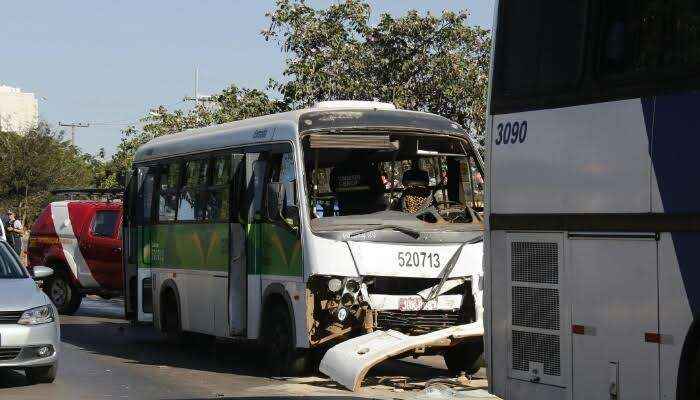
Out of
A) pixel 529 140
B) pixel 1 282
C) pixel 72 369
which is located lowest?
pixel 72 369

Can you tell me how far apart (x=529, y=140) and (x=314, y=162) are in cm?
587

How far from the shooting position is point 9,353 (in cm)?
1382

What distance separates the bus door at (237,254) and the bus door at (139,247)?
3.58 m

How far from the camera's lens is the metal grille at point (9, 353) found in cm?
1376

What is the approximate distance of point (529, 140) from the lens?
9.42 metres

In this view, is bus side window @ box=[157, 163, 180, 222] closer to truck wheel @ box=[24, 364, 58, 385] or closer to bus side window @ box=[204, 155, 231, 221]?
bus side window @ box=[204, 155, 231, 221]

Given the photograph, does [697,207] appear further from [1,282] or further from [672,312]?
[1,282]

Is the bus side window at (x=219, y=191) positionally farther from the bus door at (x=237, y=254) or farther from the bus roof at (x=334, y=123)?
the bus roof at (x=334, y=123)

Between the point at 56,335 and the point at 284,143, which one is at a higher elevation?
the point at 284,143

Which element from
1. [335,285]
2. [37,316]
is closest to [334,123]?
[335,285]

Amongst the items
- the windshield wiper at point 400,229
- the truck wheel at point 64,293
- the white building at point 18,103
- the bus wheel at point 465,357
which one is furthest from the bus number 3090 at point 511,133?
the white building at point 18,103

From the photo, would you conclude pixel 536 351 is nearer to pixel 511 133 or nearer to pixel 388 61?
pixel 511 133

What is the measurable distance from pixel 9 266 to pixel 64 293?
34.9 feet

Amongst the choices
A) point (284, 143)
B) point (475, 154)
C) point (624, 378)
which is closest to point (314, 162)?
point (284, 143)
